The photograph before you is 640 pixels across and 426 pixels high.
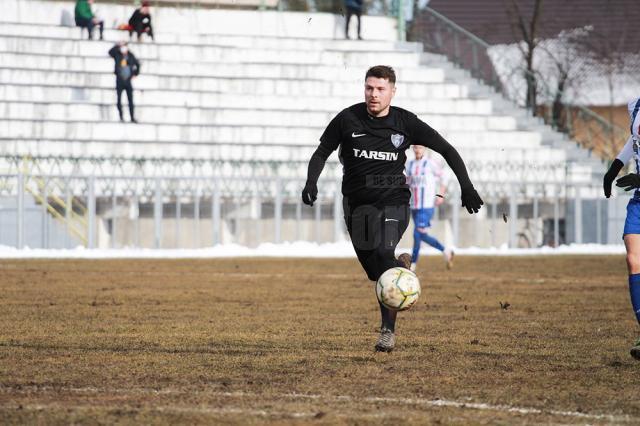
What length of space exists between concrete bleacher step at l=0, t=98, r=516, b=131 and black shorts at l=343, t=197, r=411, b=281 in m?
24.6

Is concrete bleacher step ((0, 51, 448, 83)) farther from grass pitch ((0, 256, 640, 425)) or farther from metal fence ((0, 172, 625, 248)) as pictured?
grass pitch ((0, 256, 640, 425))

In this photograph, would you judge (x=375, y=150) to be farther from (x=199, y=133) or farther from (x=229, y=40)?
(x=229, y=40)

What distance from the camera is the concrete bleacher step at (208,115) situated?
34.5 metres

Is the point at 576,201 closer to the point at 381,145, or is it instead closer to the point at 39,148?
the point at 39,148

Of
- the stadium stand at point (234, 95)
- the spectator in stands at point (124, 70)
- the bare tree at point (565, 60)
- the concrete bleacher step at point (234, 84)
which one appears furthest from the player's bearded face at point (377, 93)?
the bare tree at point (565, 60)

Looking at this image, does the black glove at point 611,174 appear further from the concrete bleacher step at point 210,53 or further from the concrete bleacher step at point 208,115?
the concrete bleacher step at point 210,53

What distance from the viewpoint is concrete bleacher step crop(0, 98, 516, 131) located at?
3453cm

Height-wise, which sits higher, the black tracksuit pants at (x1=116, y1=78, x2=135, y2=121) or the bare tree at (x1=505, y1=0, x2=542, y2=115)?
the bare tree at (x1=505, y1=0, x2=542, y2=115)

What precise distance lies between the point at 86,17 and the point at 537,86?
12124 millimetres

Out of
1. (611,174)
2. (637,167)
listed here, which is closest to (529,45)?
(611,174)

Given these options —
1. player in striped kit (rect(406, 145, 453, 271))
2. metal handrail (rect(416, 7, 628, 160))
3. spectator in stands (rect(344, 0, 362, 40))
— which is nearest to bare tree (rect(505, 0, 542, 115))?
metal handrail (rect(416, 7, 628, 160))

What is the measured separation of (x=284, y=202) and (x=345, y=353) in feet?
70.0

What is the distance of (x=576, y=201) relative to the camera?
33.0 metres

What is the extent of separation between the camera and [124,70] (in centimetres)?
3397
